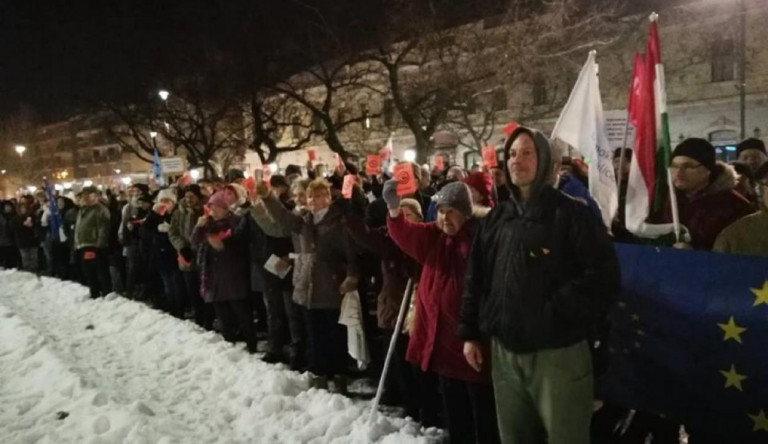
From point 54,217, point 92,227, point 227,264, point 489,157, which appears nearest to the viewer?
point 227,264

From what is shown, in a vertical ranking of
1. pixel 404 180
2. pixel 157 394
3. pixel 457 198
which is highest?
pixel 404 180

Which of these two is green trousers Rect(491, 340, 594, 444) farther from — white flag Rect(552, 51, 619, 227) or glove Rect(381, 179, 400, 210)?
white flag Rect(552, 51, 619, 227)

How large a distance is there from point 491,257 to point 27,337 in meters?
7.52

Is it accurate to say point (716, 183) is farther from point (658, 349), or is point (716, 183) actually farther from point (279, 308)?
point (279, 308)

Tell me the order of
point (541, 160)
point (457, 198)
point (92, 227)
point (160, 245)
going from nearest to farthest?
point (541, 160), point (457, 198), point (160, 245), point (92, 227)

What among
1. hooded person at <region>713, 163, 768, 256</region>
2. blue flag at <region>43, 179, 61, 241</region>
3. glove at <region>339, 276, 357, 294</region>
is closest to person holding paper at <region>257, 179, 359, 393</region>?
glove at <region>339, 276, 357, 294</region>

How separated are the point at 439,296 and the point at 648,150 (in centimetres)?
179

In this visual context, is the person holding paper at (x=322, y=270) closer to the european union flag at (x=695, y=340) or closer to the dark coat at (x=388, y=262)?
the dark coat at (x=388, y=262)

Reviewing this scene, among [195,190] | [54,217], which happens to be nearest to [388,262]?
[195,190]

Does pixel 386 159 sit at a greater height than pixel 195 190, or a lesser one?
greater

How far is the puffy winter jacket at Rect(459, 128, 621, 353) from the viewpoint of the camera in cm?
308

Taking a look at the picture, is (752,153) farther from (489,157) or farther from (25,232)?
(25,232)

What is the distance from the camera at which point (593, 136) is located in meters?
4.98

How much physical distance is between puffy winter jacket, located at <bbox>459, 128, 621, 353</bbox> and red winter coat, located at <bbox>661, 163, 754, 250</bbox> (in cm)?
161
